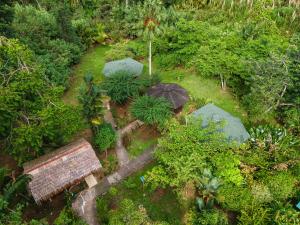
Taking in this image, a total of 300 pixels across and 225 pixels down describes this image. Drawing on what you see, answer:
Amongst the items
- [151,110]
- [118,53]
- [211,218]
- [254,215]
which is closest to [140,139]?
[151,110]

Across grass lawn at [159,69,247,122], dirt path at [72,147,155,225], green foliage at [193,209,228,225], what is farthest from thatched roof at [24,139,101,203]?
grass lawn at [159,69,247,122]

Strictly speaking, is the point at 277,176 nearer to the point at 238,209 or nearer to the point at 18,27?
the point at 238,209

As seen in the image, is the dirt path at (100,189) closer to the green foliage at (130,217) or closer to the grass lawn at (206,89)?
the green foliage at (130,217)

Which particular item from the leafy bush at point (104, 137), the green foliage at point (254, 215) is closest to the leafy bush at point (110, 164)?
the leafy bush at point (104, 137)

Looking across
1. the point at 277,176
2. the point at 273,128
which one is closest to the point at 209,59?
the point at 273,128

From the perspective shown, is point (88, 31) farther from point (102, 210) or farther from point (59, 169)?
point (102, 210)

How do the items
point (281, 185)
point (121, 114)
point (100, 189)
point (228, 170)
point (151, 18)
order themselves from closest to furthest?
1. point (281, 185)
2. point (228, 170)
3. point (100, 189)
4. point (151, 18)
5. point (121, 114)

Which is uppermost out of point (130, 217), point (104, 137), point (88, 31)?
point (88, 31)
